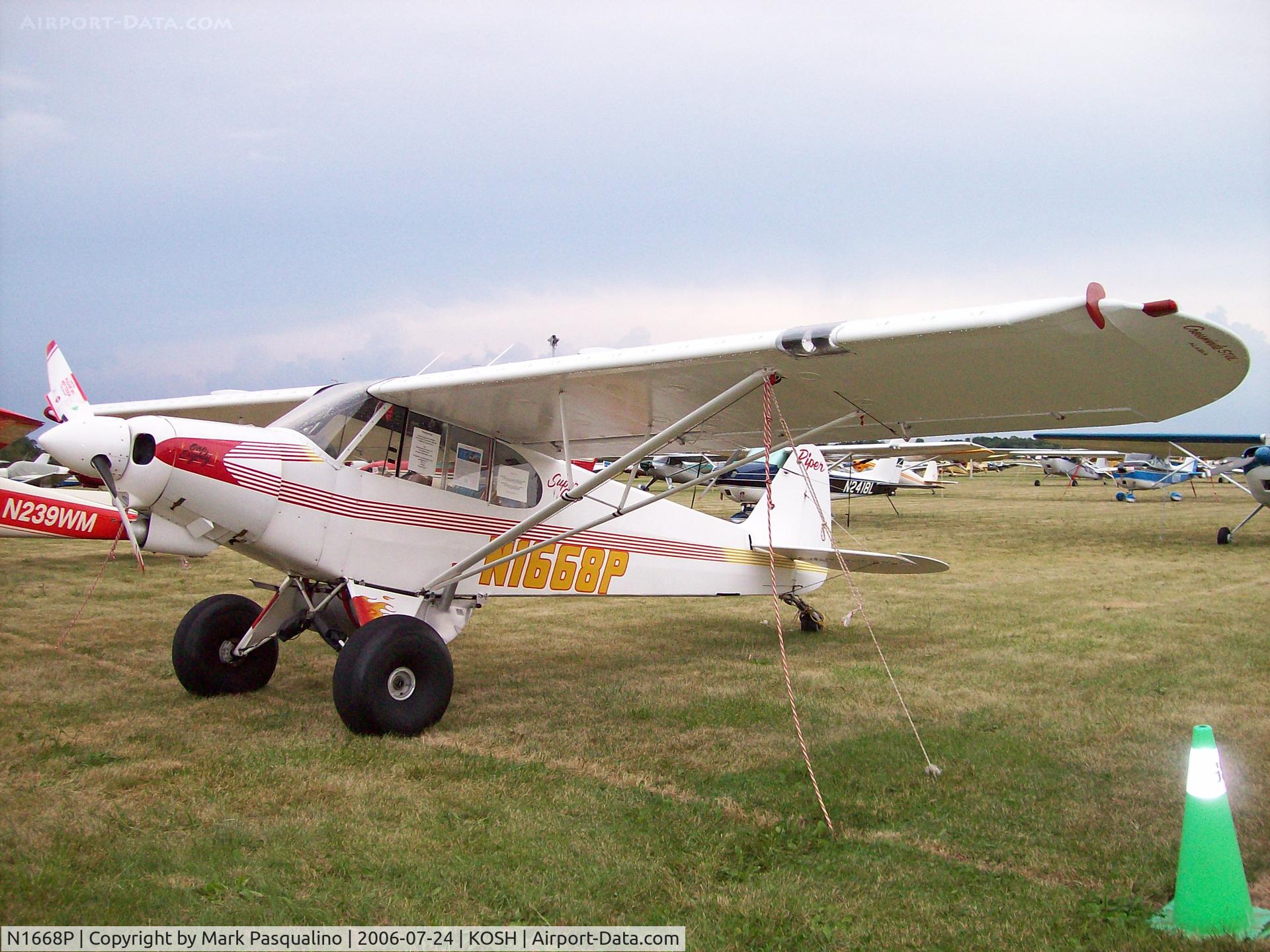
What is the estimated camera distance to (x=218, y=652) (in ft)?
20.5

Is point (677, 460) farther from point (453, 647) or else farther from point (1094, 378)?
point (1094, 378)

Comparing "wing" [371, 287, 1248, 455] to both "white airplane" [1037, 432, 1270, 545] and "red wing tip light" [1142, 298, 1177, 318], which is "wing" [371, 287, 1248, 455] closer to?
"red wing tip light" [1142, 298, 1177, 318]

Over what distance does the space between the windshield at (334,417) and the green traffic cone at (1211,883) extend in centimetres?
495

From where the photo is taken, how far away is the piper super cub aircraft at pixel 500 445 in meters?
4.44

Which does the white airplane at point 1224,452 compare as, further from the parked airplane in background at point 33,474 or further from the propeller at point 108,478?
the parked airplane in background at point 33,474

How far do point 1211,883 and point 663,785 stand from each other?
2382 millimetres

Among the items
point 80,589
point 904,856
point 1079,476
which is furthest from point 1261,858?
point 1079,476

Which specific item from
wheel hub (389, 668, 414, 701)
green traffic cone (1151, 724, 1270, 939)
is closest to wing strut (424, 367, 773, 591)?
A: wheel hub (389, 668, 414, 701)

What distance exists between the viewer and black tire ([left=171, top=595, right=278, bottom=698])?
6.17m

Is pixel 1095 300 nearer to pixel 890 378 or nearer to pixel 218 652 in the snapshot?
pixel 890 378

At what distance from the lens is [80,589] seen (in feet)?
37.8

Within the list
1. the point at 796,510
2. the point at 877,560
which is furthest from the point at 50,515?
the point at 877,560

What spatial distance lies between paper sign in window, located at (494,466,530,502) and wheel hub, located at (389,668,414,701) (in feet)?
5.71

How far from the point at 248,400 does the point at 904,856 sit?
21.6ft
